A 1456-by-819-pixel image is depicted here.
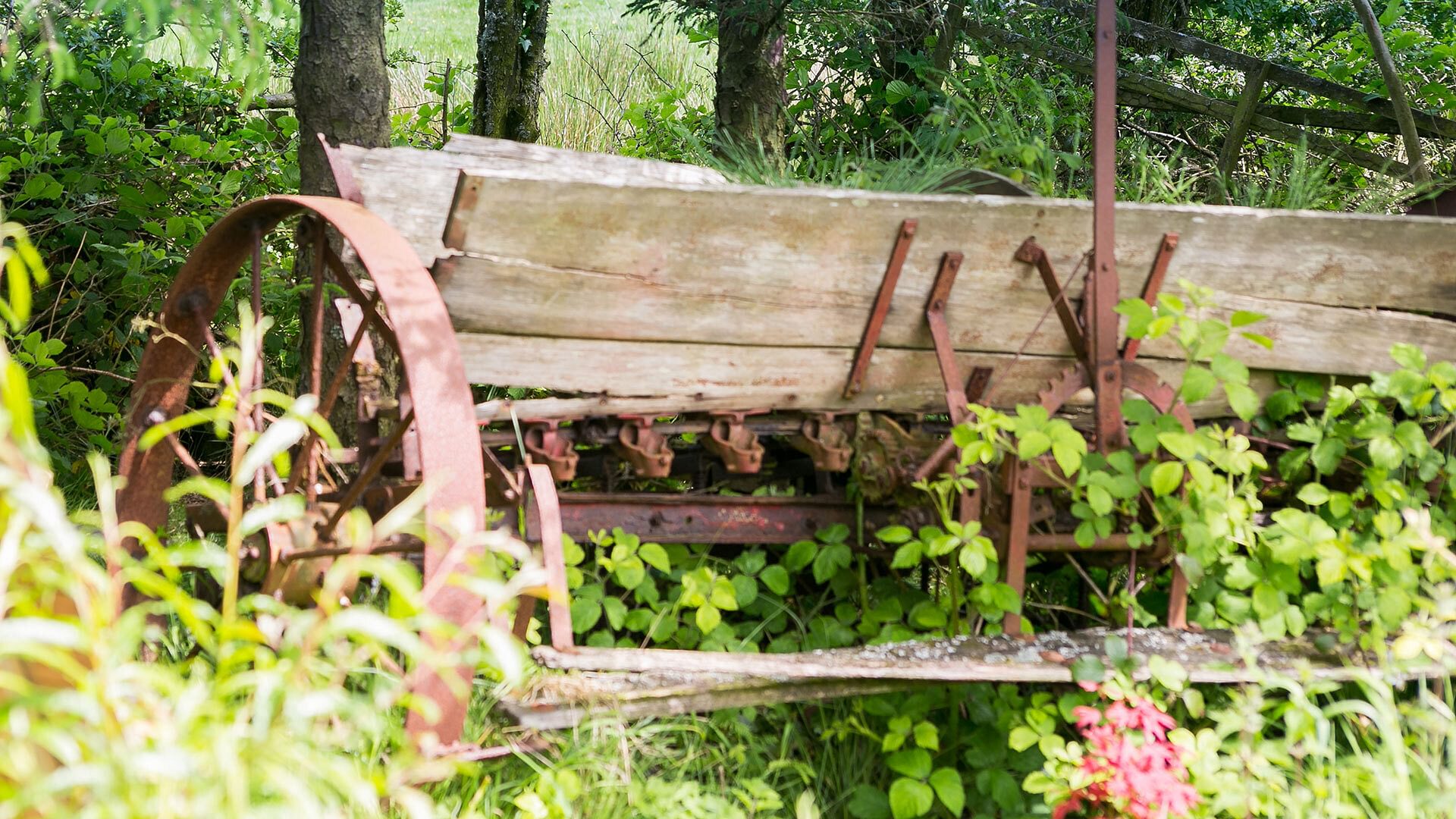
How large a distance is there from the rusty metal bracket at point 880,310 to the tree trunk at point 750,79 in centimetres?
179

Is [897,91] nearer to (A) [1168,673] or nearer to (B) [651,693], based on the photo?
(A) [1168,673]

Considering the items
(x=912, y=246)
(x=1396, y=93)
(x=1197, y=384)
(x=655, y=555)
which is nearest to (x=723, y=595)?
(x=655, y=555)

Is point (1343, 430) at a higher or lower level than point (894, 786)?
higher

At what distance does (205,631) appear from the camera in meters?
1.20

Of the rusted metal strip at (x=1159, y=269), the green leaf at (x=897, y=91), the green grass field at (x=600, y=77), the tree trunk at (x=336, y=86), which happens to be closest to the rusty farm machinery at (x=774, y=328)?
the rusted metal strip at (x=1159, y=269)

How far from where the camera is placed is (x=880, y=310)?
8.64 ft

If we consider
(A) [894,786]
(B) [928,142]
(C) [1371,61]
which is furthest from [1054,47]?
(A) [894,786]

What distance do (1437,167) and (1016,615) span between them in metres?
2.92

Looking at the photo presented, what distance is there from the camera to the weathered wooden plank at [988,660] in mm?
2115

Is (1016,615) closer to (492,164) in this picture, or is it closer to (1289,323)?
(1289,323)

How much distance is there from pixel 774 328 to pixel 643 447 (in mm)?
412

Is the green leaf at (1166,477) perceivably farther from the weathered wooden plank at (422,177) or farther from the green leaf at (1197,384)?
the weathered wooden plank at (422,177)

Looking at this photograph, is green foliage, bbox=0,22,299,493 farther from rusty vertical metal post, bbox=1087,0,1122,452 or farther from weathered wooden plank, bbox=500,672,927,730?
rusty vertical metal post, bbox=1087,0,1122,452

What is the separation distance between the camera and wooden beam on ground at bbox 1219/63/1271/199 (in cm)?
434
